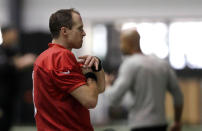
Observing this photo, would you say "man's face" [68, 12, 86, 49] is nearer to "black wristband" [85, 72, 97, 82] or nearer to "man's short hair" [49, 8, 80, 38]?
"man's short hair" [49, 8, 80, 38]

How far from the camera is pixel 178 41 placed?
19.7 feet

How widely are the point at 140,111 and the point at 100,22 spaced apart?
4.16m

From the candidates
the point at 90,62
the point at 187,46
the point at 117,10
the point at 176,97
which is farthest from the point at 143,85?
the point at 117,10

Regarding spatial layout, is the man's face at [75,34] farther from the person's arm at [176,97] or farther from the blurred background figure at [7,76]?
the blurred background figure at [7,76]

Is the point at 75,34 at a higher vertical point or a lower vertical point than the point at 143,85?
higher

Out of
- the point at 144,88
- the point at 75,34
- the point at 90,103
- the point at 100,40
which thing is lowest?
the point at 100,40

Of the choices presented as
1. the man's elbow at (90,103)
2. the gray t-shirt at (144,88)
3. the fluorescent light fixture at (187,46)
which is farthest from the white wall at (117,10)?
the man's elbow at (90,103)

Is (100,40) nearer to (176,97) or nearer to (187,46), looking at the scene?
(187,46)

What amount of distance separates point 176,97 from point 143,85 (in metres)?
0.31

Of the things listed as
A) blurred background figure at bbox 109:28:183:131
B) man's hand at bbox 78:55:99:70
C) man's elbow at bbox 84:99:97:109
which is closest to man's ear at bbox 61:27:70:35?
man's hand at bbox 78:55:99:70

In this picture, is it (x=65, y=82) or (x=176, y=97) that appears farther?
(x=176, y=97)

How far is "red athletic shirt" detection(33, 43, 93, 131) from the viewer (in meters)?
1.84

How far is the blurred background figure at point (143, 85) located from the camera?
325 centimetres

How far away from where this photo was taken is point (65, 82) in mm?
1831
